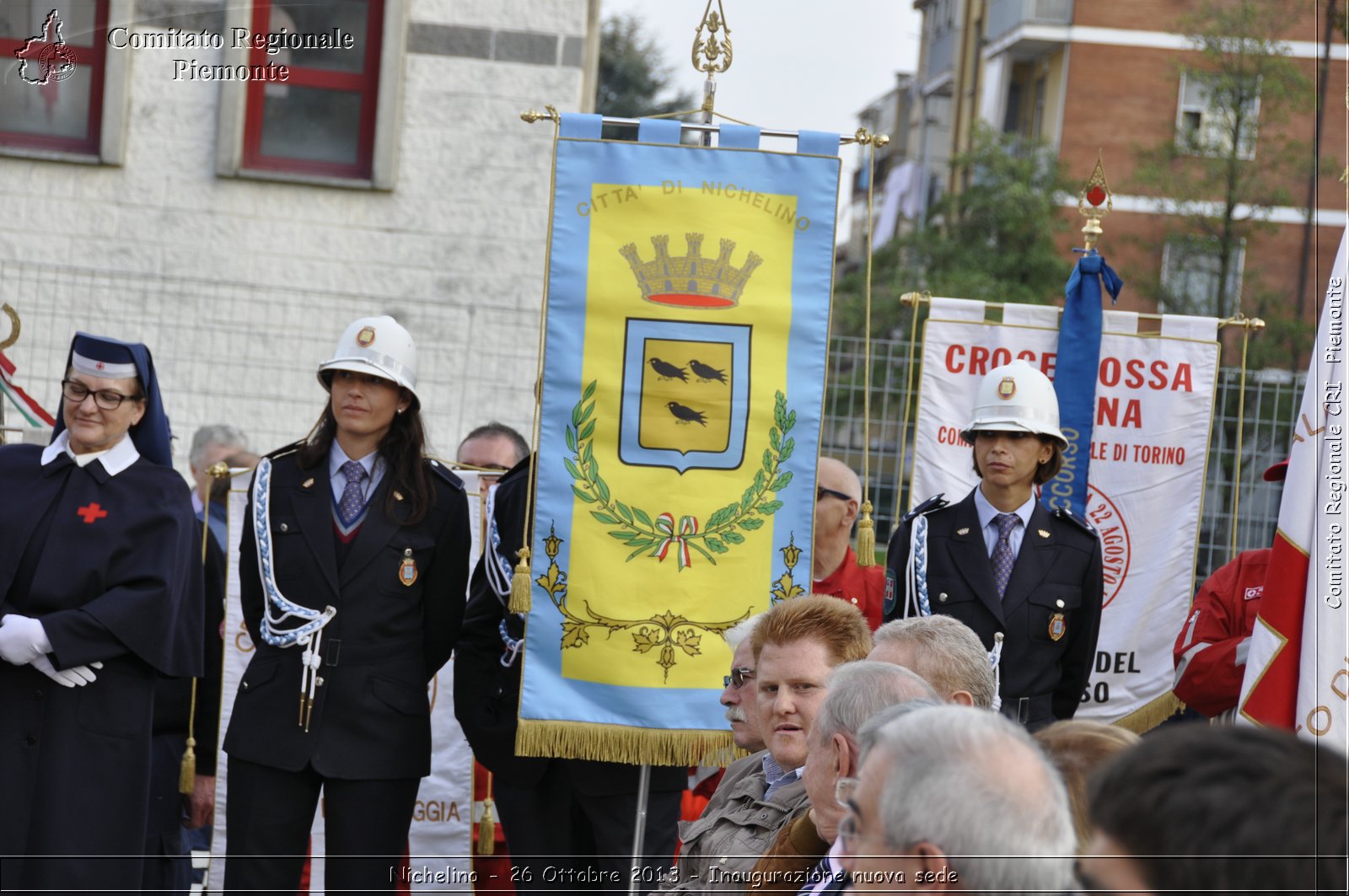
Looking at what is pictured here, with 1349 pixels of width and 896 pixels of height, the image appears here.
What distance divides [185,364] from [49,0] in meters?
2.54

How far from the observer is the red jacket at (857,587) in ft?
21.2

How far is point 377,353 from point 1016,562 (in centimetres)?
235

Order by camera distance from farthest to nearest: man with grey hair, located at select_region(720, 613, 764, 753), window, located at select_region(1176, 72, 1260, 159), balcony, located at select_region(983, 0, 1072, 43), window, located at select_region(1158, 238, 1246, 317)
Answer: balcony, located at select_region(983, 0, 1072, 43), window, located at select_region(1158, 238, 1246, 317), window, located at select_region(1176, 72, 1260, 159), man with grey hair, located at select_region(720, 613, 764, 753)

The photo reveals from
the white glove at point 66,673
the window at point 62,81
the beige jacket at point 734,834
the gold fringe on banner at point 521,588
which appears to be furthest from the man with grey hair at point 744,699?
the window at point 62,81

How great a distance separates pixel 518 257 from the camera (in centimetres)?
984

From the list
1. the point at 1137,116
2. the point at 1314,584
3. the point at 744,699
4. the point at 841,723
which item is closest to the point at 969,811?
the point at 841,723

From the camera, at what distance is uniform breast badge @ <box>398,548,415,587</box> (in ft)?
16.9

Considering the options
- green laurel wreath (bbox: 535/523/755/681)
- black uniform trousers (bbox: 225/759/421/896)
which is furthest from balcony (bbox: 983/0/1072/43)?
black uniform trousers (bbox: 225/759/421/896)

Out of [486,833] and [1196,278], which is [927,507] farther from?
[1196,278]

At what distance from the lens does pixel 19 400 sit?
7.54 meters

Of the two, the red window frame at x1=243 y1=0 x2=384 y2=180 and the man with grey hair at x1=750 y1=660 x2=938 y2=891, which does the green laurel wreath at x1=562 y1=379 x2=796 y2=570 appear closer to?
the man with grey hair at x1=750 y1=660 x2=938 y2=891

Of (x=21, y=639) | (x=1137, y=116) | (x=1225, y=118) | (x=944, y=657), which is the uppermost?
(x=1137, y=116)

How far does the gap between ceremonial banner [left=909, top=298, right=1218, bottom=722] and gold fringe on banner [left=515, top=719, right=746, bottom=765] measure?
1.99 m

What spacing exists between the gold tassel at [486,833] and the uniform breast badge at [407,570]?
4.49ft
